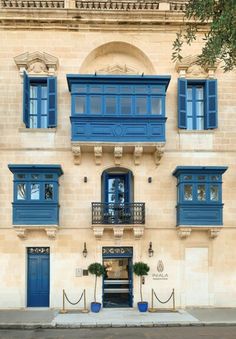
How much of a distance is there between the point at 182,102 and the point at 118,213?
5.71 m

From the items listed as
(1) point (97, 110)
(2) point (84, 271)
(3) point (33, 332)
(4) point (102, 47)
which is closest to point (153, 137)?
(1) point (97, 110)

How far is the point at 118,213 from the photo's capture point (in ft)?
70.7

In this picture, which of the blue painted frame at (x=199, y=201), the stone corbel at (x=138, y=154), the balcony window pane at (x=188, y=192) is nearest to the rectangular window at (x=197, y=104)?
the blue painted frame at (x=199, y=201)

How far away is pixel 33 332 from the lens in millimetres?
16703

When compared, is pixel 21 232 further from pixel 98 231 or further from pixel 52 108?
pixel 52 108

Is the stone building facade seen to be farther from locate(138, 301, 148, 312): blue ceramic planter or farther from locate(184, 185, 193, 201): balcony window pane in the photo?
locate(138, 301, 148, 312): blue ceramic planter

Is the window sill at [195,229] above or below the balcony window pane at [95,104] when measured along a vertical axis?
below

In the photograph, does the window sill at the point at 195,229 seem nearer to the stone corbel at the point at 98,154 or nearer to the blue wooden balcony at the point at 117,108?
the blue wooden balcony at the point at 117,108

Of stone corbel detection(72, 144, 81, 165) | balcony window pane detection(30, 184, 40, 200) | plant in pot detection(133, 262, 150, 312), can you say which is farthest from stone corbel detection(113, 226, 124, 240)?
balcony window pane detection(30, 184, 40, 200)

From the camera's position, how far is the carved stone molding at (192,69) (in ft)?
73.1

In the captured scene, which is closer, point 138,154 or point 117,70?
point 138,154

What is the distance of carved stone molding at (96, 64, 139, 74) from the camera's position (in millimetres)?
22922

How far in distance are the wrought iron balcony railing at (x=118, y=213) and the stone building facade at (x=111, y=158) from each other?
0.05m

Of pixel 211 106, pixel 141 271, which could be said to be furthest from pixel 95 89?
pixel 141 271
